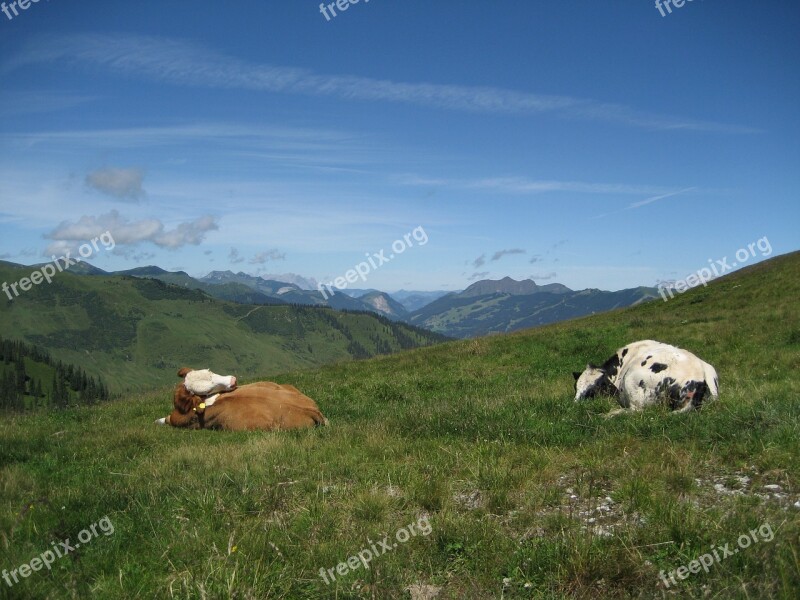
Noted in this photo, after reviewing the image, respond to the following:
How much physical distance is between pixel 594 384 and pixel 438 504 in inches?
268

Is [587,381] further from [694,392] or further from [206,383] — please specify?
[206,383]

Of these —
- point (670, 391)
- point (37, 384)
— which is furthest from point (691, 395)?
point (37, 384)

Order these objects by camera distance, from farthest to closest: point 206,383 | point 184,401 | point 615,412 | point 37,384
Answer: point 37,384 < point 206,383 < point 184,401 < point 615,412

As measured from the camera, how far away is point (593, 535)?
4438mm

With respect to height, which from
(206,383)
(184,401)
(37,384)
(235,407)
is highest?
(37,384)

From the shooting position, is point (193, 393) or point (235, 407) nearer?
point (235, 407)

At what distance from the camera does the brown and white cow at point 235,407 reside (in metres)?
11.3

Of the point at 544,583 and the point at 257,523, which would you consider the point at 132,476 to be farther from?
the point at 544,583

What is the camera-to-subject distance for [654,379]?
32.3ft

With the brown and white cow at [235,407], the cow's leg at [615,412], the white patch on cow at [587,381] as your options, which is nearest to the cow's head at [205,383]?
the brown and white cow at [235,407]

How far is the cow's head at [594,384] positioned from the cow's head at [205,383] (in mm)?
7632

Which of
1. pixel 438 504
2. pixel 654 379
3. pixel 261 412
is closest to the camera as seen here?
pixel 438 504

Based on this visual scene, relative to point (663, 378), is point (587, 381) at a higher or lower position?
higher

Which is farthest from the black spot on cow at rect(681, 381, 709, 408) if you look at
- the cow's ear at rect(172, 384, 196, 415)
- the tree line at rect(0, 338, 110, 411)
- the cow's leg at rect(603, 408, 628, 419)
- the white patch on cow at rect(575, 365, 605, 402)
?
the tree line at rect(0, 338, 110, 411)
